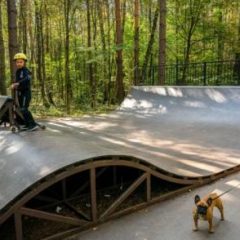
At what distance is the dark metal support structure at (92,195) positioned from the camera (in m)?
3.71

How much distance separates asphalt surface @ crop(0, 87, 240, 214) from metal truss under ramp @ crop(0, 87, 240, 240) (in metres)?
0.02

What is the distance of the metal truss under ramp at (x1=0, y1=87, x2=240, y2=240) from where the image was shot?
3.93 m

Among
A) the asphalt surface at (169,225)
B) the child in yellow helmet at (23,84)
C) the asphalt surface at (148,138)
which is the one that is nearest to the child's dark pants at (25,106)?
the child in yellow helmet at (23,84)

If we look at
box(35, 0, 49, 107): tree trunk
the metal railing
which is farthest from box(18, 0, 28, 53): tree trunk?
the metal railing

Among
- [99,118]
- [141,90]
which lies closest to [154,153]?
[99,118]

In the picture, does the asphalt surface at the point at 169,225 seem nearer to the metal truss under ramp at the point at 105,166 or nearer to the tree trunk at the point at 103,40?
the metal truss under ramp at the point at 105,166

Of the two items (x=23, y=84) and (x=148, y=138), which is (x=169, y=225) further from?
(x=148, y=138)

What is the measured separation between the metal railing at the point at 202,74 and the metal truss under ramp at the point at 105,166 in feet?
18.6

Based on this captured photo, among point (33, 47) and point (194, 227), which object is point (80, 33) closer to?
point (33, 47)

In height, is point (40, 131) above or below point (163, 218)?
above

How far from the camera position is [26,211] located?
371 cm

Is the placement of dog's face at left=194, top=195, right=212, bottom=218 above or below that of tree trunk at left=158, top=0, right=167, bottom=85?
below

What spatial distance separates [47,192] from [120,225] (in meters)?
1.65

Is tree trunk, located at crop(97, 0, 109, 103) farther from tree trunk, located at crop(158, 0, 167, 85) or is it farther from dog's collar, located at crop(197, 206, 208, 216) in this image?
dog's collar, located at crop(197, 206, 208, 216)
